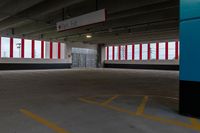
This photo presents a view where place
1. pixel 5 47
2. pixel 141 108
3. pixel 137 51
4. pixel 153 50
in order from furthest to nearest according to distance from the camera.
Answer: pixel 137 51 < pixel 153 50 < pixel 5 47 < pixel 141 108

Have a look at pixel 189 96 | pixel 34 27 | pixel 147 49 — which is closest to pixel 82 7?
pixel 34 27

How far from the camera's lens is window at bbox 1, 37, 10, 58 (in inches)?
711

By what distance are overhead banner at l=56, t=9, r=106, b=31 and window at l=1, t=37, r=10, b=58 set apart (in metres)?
12.5

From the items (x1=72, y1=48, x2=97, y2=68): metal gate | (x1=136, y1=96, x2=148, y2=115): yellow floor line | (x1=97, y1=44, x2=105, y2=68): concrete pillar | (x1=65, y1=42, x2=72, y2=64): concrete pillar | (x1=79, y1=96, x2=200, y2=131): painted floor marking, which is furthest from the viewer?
(x1=97, y1=44, x2=105, y2=68): concrete pillar

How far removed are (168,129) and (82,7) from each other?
755 cm

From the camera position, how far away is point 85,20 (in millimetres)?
7145

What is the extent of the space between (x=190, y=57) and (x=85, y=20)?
16.2 feet

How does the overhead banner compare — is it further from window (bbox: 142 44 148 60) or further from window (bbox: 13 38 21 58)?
window (bbox: 142 44 148 60)

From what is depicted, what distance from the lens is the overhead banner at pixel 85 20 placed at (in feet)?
21.6

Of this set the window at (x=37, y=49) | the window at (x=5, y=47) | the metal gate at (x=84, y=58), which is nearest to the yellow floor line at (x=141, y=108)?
the window at (x=5, y=47)

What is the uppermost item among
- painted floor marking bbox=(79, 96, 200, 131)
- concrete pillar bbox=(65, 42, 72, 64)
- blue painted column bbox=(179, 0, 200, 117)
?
concrete pillar bbox=(65, 42, 72, 64)

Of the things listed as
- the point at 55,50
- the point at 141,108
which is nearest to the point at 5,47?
the point at 55,50

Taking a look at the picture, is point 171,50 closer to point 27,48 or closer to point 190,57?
point 27,48

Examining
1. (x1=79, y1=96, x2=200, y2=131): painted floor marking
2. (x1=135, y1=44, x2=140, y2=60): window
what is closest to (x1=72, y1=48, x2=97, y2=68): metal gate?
(x1=135, y1=44, x2=140, y2=60): window
